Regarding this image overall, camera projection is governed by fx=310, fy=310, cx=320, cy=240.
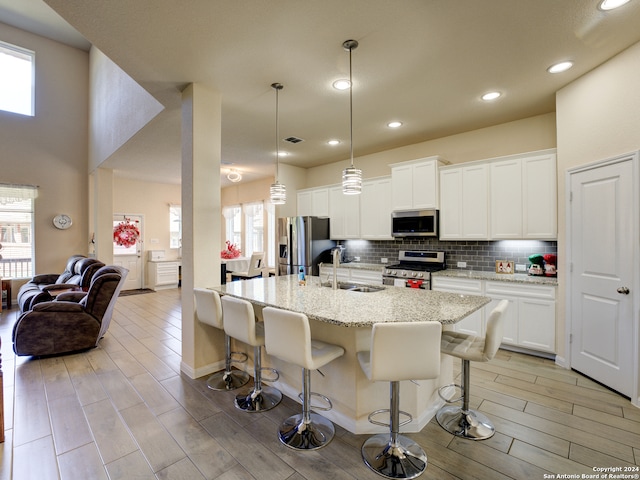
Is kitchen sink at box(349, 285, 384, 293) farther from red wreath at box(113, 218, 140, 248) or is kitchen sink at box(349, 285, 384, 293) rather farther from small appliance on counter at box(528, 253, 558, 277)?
red wreath at box(113, 218, 140, 248)

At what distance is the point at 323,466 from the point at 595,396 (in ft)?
8.09

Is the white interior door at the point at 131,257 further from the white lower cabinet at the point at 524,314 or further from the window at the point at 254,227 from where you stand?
the white lower cabinet at the point at 524,314

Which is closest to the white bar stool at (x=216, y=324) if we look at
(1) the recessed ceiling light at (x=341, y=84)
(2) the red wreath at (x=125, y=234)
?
(1) the recessed ceiling light at (x=341, y=84)

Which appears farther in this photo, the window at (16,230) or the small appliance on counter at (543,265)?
the window at (16,230)

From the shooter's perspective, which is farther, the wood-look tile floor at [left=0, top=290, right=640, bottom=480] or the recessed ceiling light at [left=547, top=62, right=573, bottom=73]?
the recessed ceiling light at [left=547, top=62, right=573, bottom=73]

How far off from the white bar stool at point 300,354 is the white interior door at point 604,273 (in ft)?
8.26

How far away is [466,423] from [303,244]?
3869 millimetres

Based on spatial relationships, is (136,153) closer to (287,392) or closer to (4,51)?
(4,51)

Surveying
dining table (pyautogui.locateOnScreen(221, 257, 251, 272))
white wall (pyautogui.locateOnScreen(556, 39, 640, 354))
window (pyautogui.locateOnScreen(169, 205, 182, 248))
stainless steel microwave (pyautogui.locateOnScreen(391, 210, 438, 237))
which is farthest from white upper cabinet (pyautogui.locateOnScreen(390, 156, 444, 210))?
window (pyautogui.locateOnScreen(169, 205, 182, 248))

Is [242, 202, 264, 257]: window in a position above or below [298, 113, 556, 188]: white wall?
below

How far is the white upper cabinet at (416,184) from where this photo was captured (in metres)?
4.44

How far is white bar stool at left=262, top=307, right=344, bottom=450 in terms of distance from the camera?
1.91 metres

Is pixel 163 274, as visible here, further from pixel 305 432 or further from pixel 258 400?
pixel 305 432

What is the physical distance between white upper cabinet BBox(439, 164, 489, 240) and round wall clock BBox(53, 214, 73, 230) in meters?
8.11
